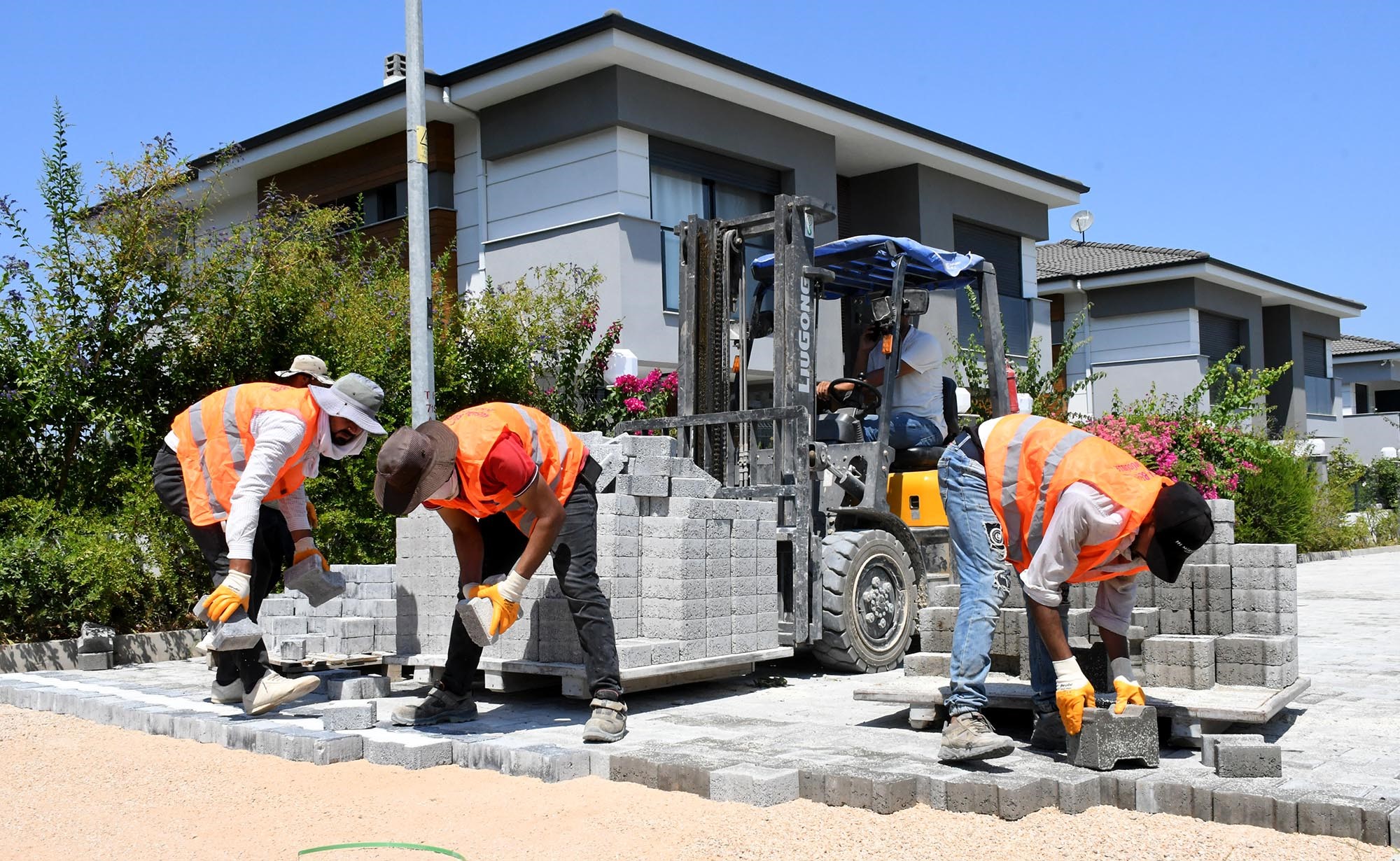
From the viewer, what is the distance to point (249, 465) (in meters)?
6.28

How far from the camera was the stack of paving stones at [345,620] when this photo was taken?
314 inches

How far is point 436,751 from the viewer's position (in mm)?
5453

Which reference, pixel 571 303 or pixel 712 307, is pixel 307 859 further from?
pixel 571 303

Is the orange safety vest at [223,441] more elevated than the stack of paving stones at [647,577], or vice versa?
the orange safety vest at [223,441]

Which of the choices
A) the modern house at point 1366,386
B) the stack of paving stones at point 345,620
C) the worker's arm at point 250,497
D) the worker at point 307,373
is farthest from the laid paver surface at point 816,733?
the modern house at point 1366,386

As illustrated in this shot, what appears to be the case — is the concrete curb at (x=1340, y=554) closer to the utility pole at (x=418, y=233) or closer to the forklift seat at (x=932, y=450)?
the forklift seat at (x=932, y=450)

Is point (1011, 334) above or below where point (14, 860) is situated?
above

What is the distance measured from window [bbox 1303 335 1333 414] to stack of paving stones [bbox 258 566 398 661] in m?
28.6

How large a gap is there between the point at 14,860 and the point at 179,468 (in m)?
2.95

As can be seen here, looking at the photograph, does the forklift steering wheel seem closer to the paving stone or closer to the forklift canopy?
the forklift canopy

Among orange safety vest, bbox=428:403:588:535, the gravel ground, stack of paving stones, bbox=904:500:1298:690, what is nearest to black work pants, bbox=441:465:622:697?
orange safety vest, bbox=428:403:588:535

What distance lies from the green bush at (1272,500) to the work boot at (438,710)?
1513cm

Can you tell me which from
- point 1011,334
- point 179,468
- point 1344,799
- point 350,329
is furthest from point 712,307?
point 1011,334

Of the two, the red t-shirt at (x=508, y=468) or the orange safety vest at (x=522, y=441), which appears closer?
the red t-shirt at (x=508, y=468)
